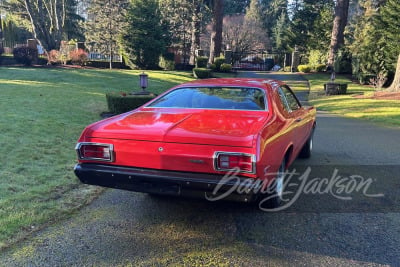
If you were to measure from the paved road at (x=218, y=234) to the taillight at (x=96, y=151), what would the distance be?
714mm

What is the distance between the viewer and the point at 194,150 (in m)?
2.98

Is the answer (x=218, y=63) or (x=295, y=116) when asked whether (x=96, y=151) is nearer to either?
(x=295, y=116)

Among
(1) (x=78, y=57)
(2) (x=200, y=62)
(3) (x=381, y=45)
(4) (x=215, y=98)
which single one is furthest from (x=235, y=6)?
(4) (x=215, y=98)

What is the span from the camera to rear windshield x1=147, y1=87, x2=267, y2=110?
13.4ft

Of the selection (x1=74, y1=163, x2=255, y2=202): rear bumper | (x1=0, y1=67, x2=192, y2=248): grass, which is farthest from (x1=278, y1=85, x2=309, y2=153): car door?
(x1=0, y1=67, x2=192, y2=248): grass

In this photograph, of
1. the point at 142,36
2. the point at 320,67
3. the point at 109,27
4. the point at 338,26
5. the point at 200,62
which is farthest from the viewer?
the point at 320,67

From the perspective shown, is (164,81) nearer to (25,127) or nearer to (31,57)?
(31,57)

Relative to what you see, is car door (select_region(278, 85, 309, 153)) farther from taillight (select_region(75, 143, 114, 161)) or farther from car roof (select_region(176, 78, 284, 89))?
taillight (select_region(75, 143, 114, 161))

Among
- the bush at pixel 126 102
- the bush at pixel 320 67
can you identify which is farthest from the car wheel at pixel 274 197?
the bush at pixel 320 67

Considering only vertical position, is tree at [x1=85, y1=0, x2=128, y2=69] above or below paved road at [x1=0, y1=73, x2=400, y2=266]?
above

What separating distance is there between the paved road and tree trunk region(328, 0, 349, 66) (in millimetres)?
25788

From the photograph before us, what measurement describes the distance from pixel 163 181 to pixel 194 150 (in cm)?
40

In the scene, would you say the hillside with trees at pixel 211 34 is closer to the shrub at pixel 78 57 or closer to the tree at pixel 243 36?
the tree at pixel 243 36

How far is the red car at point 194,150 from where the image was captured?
289 cm
